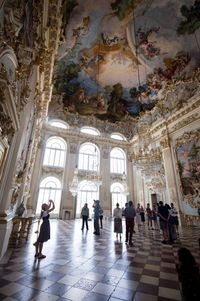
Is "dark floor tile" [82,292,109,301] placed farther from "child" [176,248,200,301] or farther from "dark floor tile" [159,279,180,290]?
"child" [176,248,200,301]

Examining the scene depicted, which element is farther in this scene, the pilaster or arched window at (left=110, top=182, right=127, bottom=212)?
arched window at (left=110, top=182, right=127, bottom=212)

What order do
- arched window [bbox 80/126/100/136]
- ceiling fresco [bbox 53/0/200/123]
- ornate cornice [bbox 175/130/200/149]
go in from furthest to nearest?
arched window [bbox 80/126/100/136] < ornate cornice [bbox 175/130/200/149] < ceiling fresco [bbox 53/0/200/123]

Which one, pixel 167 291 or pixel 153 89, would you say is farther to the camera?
pixel 153 89

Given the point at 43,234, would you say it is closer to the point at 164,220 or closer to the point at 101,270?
the point at 101,270

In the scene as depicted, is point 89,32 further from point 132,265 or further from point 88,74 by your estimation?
point 132,265

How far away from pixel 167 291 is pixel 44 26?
29.1 feet

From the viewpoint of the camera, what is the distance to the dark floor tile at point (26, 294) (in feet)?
7.38

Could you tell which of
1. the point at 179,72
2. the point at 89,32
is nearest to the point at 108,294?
the point at 89,32

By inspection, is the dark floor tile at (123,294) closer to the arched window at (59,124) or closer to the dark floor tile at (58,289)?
the dark floor tile at (58,289)

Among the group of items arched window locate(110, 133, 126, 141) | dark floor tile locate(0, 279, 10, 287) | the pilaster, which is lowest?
dark floor tile locate(0, 279, 10, 287)

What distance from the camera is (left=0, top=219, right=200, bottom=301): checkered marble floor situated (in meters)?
2.39

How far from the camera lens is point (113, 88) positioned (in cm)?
1828

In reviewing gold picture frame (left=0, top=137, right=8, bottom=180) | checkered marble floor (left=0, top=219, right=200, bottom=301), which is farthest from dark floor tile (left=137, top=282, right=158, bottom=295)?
gold picture frame (left=0, top=137, right=8, bottom=180)

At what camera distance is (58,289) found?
2.53 metres
